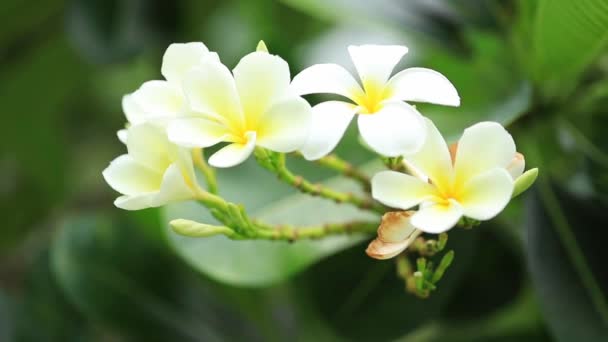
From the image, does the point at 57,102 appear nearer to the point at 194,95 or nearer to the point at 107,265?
the point at 107,265

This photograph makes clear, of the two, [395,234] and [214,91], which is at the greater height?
[214,91]

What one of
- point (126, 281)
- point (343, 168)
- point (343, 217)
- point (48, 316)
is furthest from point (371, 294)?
point (48, 316)

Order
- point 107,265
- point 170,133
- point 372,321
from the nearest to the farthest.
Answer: point 170,133 → point 372,321 → point 107,265

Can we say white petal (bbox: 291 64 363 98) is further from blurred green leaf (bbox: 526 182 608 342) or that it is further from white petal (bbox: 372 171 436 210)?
blurred green leaf (bbox: 526 182 608 342)

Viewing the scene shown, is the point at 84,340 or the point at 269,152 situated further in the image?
the point at 84,340

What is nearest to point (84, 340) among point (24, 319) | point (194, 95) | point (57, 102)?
point (24, 319)

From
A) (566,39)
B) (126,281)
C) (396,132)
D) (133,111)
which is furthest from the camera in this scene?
(126,281)

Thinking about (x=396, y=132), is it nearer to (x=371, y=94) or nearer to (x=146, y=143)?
(x=371, y=94)
